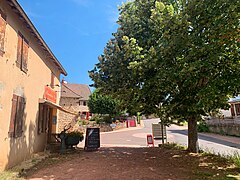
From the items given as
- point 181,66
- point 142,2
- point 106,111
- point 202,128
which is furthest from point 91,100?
point 181,66

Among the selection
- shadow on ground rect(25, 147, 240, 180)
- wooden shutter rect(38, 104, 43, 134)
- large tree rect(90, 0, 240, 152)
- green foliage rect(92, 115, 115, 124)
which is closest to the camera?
shadow on ground rect(25, 147, 240, 180)

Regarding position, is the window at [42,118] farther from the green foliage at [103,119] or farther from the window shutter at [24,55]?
the green foliage at [103,119]

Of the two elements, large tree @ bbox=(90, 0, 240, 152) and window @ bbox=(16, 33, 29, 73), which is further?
window @ bbox=(16, 33, 29, 73)

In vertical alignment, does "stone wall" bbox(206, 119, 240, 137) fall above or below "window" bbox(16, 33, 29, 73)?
below

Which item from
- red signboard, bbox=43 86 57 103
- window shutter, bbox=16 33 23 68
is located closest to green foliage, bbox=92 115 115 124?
red signboard, bbox=43 86 57 103

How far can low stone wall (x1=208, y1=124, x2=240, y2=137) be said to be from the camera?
27031mm

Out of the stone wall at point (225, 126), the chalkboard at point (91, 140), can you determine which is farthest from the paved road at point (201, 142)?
the chalkboard at point (91, 140)

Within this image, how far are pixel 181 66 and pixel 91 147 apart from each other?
8.22 m

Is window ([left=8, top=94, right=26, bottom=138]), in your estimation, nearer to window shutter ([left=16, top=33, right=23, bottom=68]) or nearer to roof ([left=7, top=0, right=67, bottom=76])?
window shutter ([left=16, top=33, right=23, bottom=68])

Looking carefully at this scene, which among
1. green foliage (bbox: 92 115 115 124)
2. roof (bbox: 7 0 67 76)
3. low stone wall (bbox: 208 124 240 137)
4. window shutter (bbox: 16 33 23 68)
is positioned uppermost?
roof (bbox: 7 0 67 76)

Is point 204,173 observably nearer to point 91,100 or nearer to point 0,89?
point 0,89

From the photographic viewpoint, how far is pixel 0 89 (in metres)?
7.53

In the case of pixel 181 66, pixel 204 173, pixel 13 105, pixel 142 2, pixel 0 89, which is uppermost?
pixel 142 2

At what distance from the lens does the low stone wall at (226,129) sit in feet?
88.7
